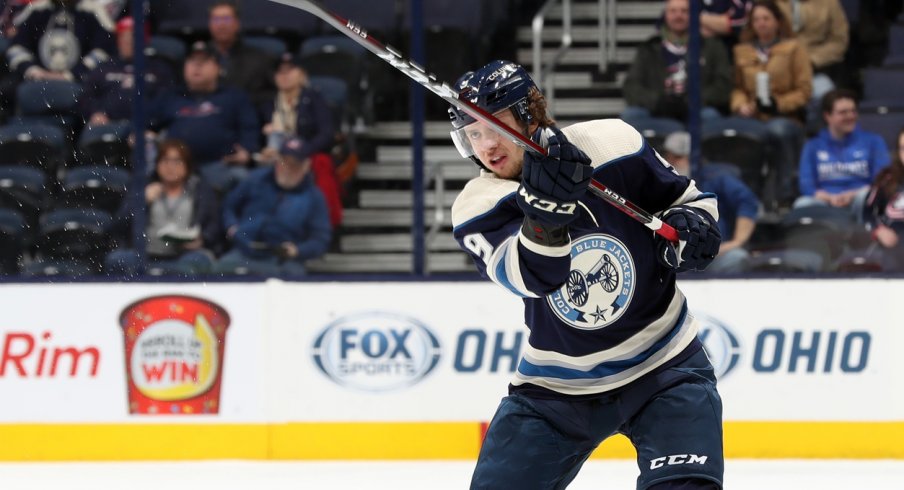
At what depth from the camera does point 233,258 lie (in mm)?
6121

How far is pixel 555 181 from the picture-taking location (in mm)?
2629

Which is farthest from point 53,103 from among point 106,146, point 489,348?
point 489,348

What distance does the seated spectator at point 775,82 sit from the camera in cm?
616

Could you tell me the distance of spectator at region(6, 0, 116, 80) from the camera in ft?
21.6

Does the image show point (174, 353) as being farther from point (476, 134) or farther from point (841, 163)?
point (476, 134)

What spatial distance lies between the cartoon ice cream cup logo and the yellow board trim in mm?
109

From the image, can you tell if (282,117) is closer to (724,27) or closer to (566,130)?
(724,27)

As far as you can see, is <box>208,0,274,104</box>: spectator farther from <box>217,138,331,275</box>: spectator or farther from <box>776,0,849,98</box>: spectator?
<box>776,0,849,98</box>: spectator

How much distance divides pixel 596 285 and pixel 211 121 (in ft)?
12.1

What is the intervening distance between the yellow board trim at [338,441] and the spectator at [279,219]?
0.74 metres

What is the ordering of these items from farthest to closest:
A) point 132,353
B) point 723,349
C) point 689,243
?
point 132,353
point 723,349
point 689,243

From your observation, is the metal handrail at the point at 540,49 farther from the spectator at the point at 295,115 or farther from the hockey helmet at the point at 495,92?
the hockey helmet at the point at 495,92

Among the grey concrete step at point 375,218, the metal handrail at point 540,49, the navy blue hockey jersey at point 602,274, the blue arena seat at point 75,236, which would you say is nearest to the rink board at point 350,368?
the blue arena seat at point 75,236

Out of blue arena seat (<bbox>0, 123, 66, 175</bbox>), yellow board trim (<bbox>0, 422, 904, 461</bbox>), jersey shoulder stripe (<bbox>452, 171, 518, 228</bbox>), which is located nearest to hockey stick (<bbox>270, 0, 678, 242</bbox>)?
jersey shoulder stripe (<bbox>452, 171, 518, 228</bbox>)
